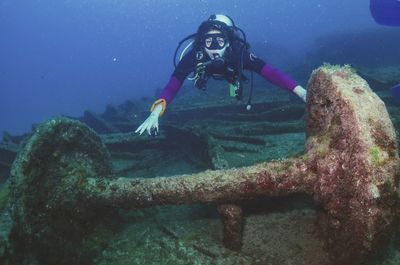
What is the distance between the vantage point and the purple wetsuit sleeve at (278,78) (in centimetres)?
537

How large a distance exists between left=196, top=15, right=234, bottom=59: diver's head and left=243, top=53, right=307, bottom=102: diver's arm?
463 mm

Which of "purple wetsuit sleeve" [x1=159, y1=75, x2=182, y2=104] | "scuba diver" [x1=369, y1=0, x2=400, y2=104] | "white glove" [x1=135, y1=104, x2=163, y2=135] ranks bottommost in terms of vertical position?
"white glove" [x1=135, y1=104, x2=163, y2=135]

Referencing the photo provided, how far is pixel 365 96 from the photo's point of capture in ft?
7.34

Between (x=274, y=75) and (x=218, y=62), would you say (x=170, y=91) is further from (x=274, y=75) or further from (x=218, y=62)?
(x=274, y=75)

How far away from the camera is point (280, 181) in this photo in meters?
2.64

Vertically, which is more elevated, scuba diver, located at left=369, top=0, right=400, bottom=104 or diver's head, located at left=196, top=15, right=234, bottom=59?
scuba diver, located at left=369, top=0, right=400, bottom=104

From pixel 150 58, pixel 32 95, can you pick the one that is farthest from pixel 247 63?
pixel 150 58

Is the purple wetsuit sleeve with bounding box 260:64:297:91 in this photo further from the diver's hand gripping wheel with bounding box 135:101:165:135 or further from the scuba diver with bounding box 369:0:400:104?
the scuba diver with bounding box 369:0:400:104

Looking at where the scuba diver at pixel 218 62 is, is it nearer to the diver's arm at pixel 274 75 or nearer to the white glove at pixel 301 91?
the diver's arm at pixel 274 75

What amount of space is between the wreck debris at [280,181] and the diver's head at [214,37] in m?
2.74

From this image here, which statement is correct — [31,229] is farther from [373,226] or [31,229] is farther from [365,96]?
[365,96]

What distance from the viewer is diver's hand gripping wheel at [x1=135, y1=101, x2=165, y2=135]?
198 inches

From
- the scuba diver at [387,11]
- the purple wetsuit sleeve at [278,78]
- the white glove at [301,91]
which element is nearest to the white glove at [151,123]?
the purple wetsuit sleeve at [278,78]

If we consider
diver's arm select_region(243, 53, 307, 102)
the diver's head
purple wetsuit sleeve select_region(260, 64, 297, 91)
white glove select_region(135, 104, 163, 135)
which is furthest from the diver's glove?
purple wetsuit sleeve select_region(260, 64, 297, 91)
